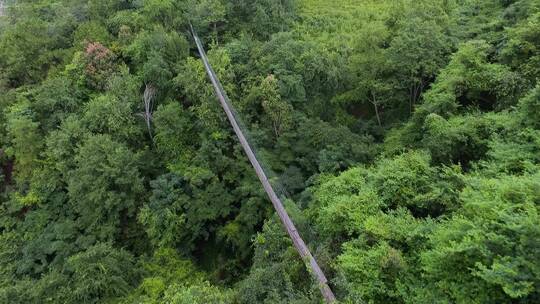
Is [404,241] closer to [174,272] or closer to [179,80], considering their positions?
[174,272]

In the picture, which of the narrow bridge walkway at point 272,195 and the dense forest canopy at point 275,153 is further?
the narrow bridge walkway at point 272,195

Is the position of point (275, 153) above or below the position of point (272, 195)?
below

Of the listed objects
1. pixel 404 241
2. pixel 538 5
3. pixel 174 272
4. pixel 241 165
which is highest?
pixel 538 5

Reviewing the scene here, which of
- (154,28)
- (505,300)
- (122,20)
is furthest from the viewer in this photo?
(122,20)

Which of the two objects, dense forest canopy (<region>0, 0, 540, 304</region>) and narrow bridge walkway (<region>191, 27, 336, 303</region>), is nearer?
dense forest canopy (<region>0, 0, 540, 304</region>)

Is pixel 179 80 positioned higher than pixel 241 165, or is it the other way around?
pixel 179 80

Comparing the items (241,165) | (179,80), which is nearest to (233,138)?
(241,165)

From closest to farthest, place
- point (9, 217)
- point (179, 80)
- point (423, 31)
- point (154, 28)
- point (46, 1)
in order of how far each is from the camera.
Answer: point (423, 31) < point (179, 80) < point (9, 217) < point (154, 28) < point (46, 1)

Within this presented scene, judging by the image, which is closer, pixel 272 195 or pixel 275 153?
pixel 272 195
